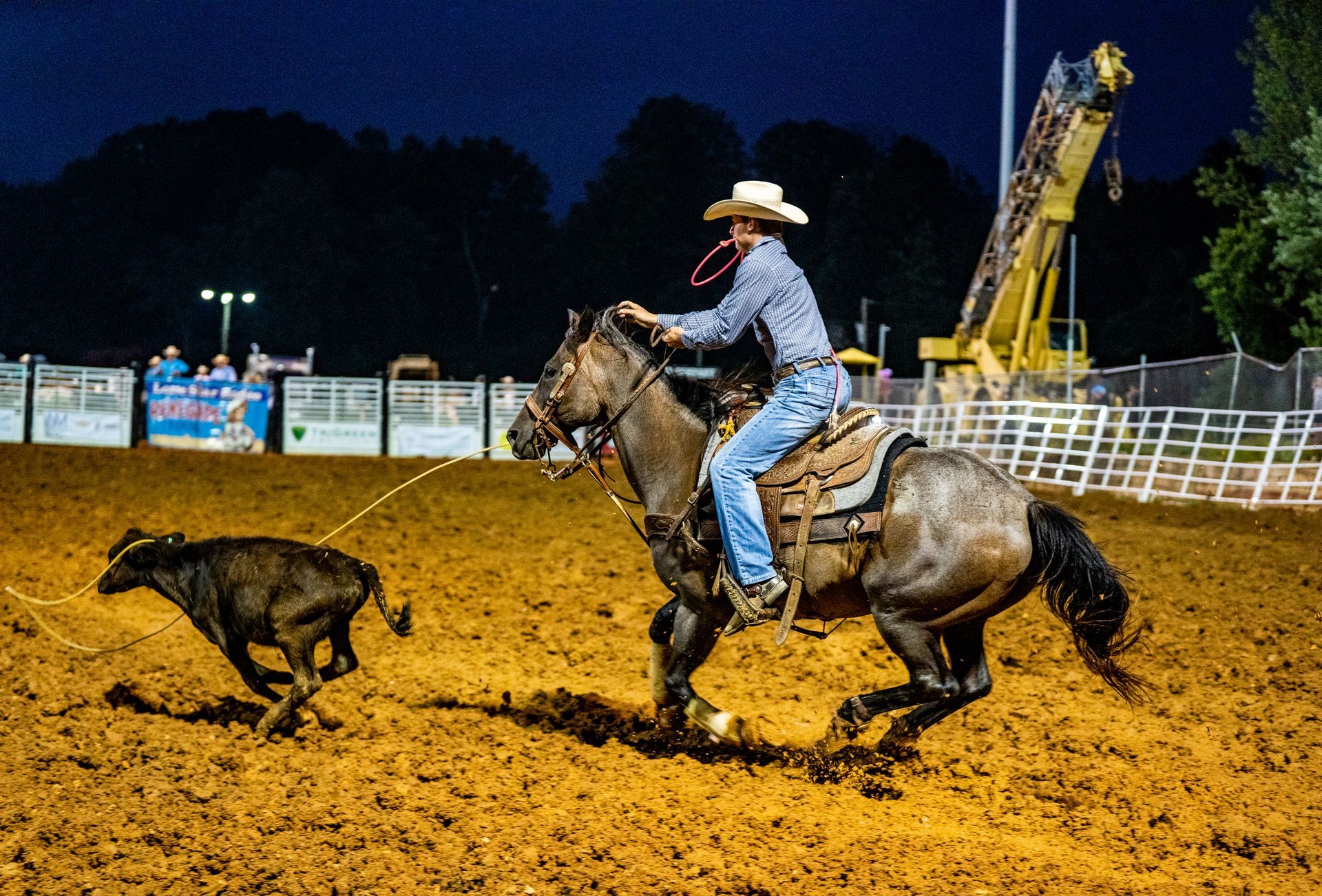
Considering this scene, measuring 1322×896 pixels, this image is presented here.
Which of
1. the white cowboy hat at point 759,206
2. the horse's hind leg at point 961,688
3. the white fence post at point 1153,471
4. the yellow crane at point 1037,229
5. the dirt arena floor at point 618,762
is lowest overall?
the dirt arena floor at point 618,762

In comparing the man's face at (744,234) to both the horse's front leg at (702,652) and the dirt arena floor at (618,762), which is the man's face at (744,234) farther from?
the dirt arena floor at (618,762)

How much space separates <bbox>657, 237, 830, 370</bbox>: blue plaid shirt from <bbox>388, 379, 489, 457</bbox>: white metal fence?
15801 mm

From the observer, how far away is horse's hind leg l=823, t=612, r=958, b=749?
4.56 metres

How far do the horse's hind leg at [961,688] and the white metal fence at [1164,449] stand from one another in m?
7.28

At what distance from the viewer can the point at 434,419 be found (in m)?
20.4

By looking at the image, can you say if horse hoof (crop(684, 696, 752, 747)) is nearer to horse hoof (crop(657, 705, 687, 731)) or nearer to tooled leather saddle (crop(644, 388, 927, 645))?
horse hoof (crop(657, 705, 687, 731))

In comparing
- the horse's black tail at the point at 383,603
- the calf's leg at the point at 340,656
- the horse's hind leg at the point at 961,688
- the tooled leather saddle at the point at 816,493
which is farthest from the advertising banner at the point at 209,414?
the horse's hind leg at the point at 961,688

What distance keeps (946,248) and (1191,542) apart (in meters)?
38.0

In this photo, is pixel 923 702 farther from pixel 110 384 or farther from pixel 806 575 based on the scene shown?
pixel 110 384

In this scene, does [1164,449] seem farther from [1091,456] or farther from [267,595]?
[267,595]

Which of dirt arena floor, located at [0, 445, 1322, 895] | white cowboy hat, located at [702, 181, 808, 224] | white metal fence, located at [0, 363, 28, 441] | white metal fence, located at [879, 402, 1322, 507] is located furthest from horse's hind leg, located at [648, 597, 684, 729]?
white metal fence, located at [0, 363, 28, 441]

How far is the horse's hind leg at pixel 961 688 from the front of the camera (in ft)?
15.4

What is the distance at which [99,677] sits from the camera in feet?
20.2

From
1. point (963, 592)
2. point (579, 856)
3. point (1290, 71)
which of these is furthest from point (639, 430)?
point (1290, 71)
